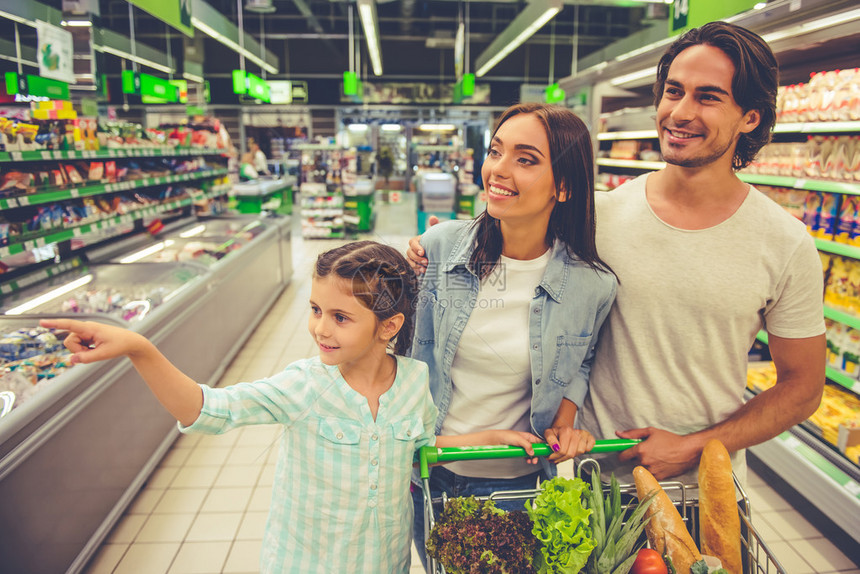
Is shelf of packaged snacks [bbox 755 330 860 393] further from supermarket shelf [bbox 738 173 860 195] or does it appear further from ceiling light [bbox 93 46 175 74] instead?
ceiling light [bbox 93 46 175 74]

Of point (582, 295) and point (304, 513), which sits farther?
point (582, 295)

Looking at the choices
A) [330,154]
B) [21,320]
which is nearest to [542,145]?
[21,320]

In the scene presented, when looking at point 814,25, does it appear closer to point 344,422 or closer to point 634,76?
point 634,76

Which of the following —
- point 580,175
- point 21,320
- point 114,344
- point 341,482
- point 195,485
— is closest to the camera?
point 114,344

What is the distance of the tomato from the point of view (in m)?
1.03

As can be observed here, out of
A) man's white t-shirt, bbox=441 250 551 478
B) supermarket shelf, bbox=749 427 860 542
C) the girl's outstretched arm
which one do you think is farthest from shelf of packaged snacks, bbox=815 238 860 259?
the girl's outstretched arm

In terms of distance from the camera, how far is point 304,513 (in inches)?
49.5

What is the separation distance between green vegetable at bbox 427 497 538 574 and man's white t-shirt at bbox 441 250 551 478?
0.36 m

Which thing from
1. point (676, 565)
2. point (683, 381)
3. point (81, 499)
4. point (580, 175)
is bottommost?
point (81, 499)

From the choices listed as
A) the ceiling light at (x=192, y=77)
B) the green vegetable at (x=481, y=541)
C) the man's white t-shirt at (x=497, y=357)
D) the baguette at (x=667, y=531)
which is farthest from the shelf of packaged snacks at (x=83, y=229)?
the ceiling light at (x=192, y=77)

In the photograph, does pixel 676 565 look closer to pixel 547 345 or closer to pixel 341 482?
pixel 547 345

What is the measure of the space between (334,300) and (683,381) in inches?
35.8

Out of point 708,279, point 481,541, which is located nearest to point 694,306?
point 708,279

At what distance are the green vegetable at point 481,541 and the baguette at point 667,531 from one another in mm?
273
